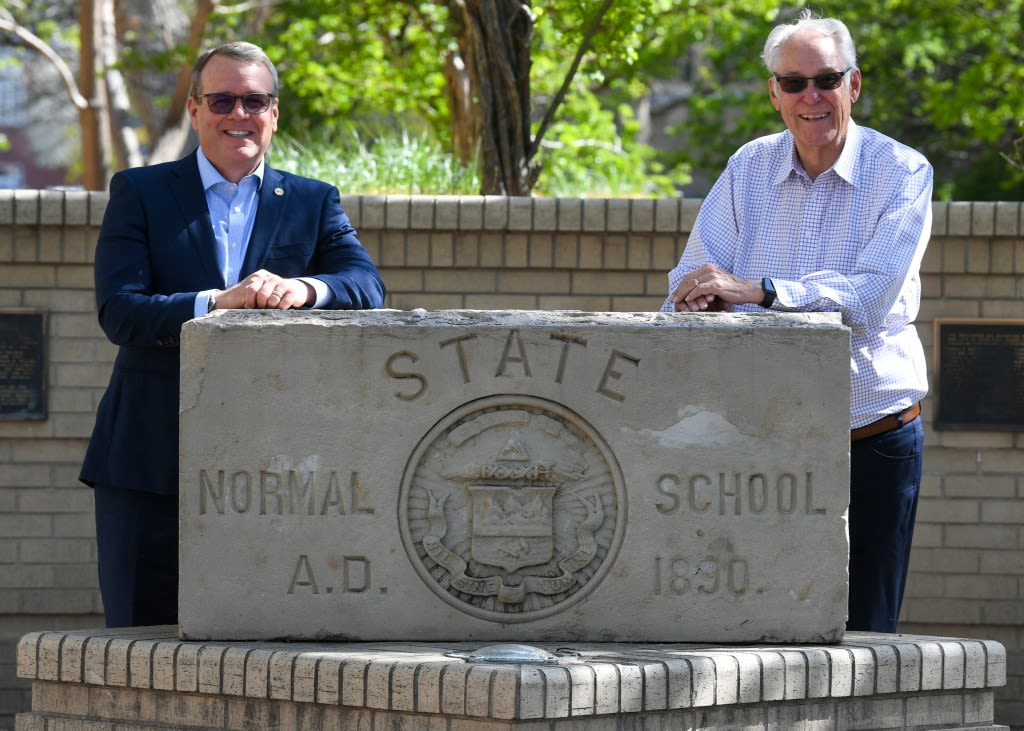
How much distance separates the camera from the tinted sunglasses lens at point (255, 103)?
400 centimetres

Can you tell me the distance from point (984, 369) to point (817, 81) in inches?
99.7

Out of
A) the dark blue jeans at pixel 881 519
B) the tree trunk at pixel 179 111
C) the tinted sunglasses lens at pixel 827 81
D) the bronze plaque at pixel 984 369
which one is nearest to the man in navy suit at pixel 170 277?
the tinted sunglasses lens at pixel 827 81

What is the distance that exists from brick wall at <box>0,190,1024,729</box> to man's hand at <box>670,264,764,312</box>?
2250 millimetres

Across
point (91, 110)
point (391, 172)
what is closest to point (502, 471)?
point (391, 172)

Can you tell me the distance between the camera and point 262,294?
12.5ft

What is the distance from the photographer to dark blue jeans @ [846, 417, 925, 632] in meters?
4.12

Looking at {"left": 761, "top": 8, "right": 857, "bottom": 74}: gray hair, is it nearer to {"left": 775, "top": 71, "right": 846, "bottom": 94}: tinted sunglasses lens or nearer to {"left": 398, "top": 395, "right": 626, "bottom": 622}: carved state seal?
{"left": 775, "top": 71, "right": 846, "bottom": 94}: tinted sunglasses lens

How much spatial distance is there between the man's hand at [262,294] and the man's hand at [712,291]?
37.1 inches

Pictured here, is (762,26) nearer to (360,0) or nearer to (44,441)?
(360,0)

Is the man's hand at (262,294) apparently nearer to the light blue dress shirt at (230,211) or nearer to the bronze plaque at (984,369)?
the light blue dress shirt at (230,211)

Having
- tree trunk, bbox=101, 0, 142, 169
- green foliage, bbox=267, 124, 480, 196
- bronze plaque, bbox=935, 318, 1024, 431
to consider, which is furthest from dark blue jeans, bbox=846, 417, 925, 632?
tree trunk, bbox=101, 0, 142, 169

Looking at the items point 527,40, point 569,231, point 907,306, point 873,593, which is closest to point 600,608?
point 873,593

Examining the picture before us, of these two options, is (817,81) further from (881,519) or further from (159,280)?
(159,280)

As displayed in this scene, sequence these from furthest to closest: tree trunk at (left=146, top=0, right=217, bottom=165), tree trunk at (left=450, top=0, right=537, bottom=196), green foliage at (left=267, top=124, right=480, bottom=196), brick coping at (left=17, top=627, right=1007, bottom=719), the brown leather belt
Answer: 1. tree trunk at (left=146, top=0, right=217, bottom=165)
2. tree trunk at (left=450, top=0, right=537, bottom=196)
3. green foliage at (left=267, top=124, right=480, bottom=196)
4. the brown leather belt
5. brick coping at (left=17, top=627, right=1007, bottom=719)
